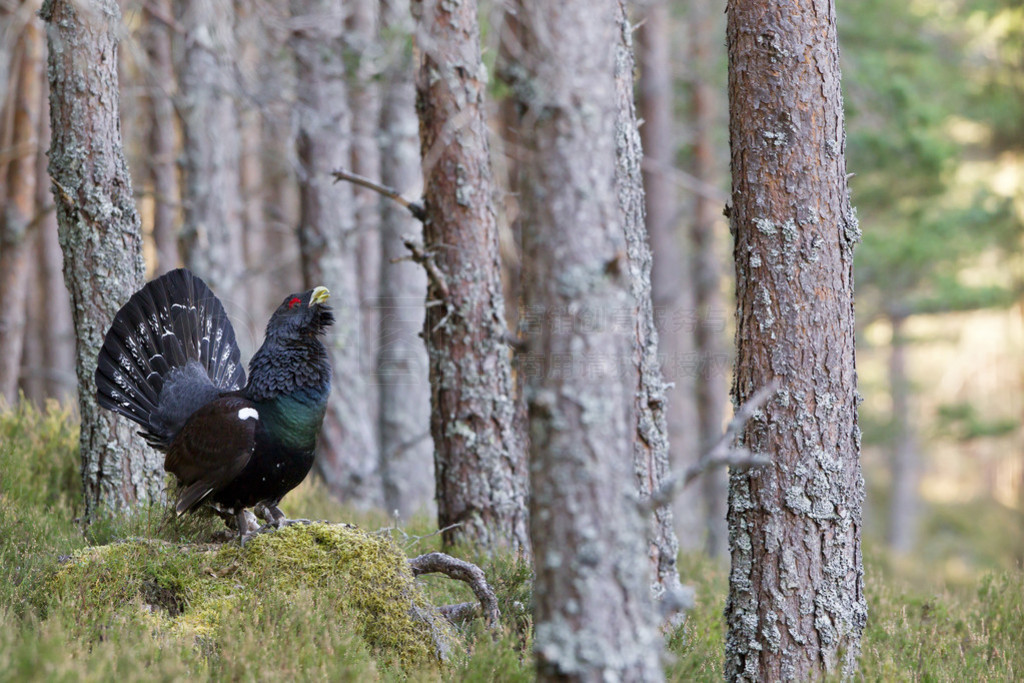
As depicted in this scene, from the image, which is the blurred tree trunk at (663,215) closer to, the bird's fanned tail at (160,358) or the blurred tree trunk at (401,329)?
the blurred tree trunk at (401,329)

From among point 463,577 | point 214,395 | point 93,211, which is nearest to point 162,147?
point 93,211

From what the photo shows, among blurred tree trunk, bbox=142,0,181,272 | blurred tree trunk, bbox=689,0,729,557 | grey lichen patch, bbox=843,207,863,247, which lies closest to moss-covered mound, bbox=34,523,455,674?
grey lichen patch, bbox=843,207,863,247

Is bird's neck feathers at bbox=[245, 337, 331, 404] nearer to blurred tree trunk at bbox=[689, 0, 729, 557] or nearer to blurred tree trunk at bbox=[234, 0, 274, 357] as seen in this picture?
blurred tree trunk at bbox=[234, 0, 274, 357]

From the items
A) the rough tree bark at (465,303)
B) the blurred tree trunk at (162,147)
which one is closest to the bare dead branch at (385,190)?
the rough tree bark at (465,303)

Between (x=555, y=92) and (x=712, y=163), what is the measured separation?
11.9 meters

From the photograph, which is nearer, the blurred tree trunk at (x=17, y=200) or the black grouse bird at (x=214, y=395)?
the black grouse bird at (x=214, y=395)

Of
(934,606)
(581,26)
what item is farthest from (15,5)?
(934,606)

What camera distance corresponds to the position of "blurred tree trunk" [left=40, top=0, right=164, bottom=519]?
484cm

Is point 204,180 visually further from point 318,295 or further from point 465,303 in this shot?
point 318,295

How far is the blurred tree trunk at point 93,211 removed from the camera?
15.9 feet

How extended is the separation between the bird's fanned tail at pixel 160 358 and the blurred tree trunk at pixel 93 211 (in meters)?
0.23

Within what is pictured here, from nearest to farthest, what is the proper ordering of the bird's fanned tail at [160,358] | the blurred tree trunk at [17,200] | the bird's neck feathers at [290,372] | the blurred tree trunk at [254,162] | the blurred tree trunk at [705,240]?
the bird's neck feathers at [290,372] → the bird's fanned tail at [160,358] → the blurred tree trunk at [254,162] → the blurred tree trunk at [17,200] → the blurred tree trunk at [705,240]

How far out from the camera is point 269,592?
3.86m

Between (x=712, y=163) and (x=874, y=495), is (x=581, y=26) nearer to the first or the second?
(x=712, y=163)
